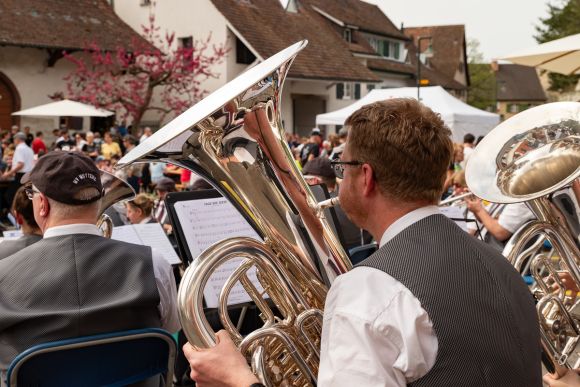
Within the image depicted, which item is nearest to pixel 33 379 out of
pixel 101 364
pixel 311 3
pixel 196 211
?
pixel 101 364

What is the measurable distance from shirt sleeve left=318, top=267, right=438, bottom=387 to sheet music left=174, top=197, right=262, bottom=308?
146 cm

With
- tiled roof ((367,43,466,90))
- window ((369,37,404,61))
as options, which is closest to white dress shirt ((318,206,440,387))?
tiled roof ((367,43,466,90))

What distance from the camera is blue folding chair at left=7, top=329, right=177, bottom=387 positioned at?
7.13 feet

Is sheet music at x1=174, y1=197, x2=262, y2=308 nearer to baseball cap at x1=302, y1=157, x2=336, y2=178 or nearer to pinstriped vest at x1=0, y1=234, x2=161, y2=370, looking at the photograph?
pinstriped vest at x1=0, y1=234, x2=161, y2=370

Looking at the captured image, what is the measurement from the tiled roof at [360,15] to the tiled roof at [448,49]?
904cm

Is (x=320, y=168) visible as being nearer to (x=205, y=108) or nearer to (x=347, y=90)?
(x=205, y=108)

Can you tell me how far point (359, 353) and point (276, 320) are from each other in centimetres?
77

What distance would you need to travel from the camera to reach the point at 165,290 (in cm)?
265

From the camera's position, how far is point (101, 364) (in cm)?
230

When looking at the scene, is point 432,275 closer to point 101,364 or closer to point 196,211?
point 101,364

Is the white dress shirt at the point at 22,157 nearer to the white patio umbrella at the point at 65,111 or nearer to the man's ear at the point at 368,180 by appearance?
the white patio umbrella at the point at 65,111

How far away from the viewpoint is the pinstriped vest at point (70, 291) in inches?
91.4

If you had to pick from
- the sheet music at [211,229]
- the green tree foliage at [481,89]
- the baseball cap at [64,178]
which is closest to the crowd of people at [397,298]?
the baseball cap at [64,178]

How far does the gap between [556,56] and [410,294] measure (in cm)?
570
